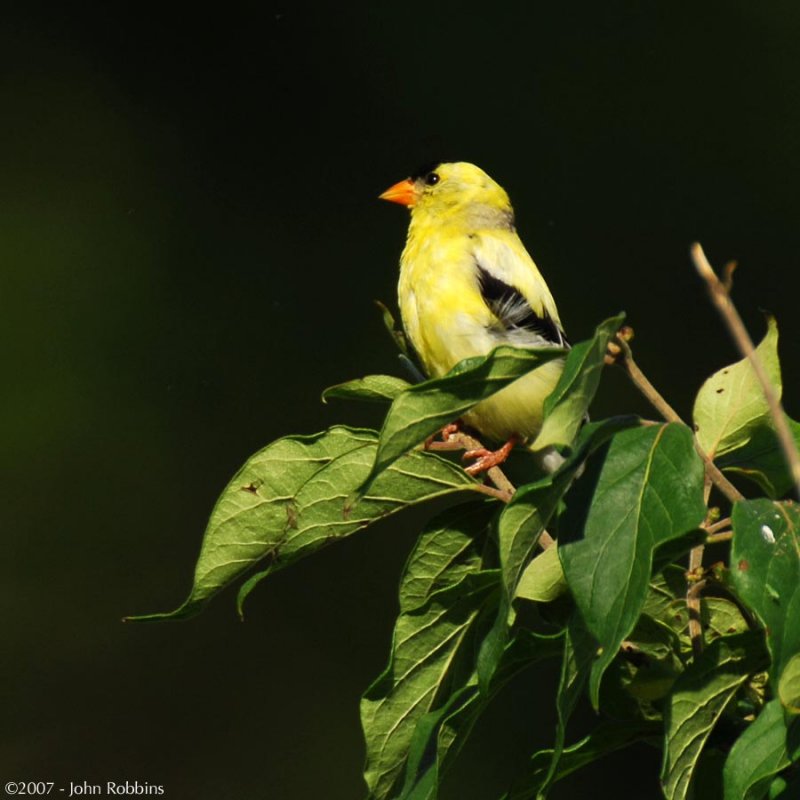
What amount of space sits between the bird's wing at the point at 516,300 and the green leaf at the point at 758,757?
1203mm

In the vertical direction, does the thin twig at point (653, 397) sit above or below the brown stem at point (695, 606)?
above

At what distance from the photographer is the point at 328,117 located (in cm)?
489

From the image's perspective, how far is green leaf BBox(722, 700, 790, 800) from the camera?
2.88 ft

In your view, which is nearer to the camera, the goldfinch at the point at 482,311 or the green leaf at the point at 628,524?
the green leaf at the point at 628,524

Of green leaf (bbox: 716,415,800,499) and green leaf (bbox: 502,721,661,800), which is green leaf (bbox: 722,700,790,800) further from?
green leaf (bbox: 716,415,800,499)

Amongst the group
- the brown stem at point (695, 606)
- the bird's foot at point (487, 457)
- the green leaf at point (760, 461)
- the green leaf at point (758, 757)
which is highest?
the green leaf at point (760, 461)

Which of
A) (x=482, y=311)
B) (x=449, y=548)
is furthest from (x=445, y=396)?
(x=482, y=311)

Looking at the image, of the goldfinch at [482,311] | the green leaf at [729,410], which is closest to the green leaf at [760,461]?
the green leaf at [729,410]

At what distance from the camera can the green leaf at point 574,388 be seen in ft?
2.79

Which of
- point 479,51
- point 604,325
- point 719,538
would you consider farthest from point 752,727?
point 479,51

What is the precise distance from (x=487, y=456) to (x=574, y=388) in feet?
2.42

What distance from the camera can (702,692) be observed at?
0.95 m

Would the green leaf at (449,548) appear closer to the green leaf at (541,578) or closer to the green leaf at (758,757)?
the green leaf at (541,578)

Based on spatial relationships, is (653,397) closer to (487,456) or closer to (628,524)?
(628,524)
